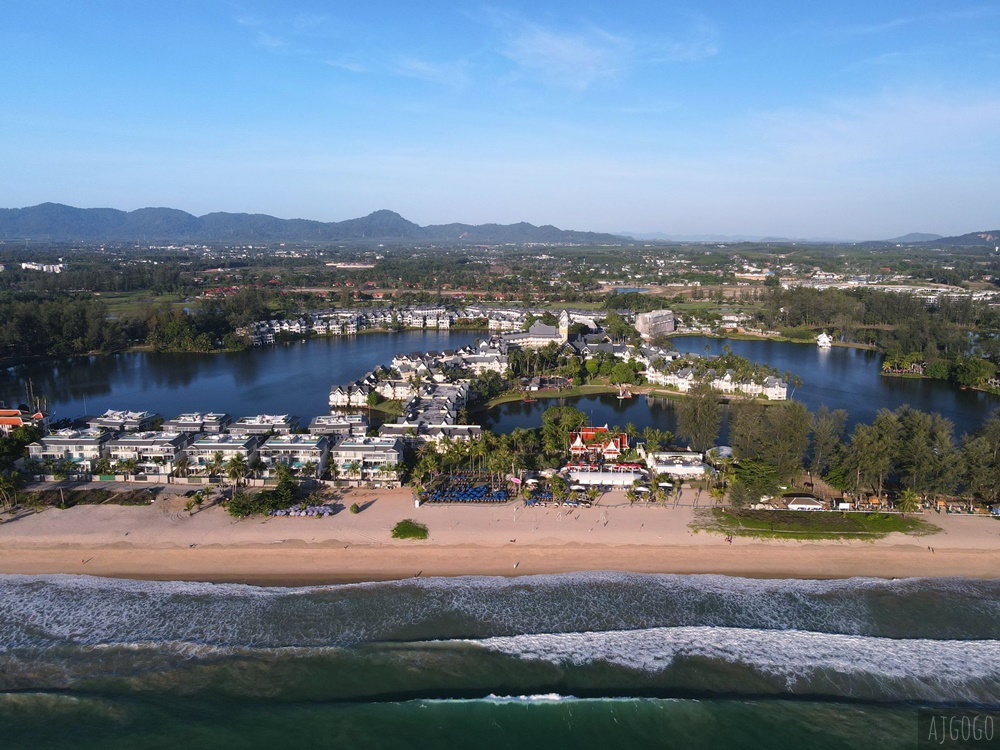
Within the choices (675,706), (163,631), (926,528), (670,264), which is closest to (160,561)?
(163,631)

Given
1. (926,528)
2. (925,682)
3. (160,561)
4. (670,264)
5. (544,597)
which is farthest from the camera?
(670,264)

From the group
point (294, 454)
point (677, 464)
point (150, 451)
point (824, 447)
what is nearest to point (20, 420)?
point (150, 451)

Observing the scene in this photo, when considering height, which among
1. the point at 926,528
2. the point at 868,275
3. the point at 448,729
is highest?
the point at 868,275

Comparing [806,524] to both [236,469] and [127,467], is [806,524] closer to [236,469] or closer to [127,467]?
[236,469]

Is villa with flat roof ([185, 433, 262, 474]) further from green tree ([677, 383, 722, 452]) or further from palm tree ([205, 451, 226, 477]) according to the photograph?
green tree ([677, 383, 722, 452])

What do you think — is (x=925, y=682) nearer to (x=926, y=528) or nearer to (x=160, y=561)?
(x=926, y=528)

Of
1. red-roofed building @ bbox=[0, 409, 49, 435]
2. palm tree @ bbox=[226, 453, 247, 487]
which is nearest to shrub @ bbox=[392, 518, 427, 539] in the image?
palm tree @ bbox=[226, 453, 247, 487]

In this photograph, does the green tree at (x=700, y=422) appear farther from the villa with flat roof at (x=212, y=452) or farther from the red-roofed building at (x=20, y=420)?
the red-roofed building at (x=20, y=420)
